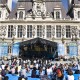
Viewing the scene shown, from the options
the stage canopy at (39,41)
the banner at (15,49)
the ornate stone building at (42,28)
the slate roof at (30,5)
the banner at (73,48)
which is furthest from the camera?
the slate roof at (30,5)

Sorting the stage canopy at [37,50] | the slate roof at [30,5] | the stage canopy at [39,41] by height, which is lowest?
the stage canopy at [37,50]

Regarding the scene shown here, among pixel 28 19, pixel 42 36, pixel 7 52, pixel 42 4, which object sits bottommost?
pixel 7 52

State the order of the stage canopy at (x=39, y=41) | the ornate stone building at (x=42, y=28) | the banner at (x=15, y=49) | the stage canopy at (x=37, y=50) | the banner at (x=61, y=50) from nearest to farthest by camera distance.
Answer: the stage canopy at (x=39, y=41) → the banner at (x=15, y=49) → the stage canopy at (x=37, y=50) → the banner at (x=61, y=50) → the ornate stone building at (x=42, y=28)

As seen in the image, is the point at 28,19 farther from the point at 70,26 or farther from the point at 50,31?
the point at 70,26

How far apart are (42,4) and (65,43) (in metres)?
9.43

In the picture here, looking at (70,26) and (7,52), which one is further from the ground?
(70,26)

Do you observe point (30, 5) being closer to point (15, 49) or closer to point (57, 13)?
point (57, 13)

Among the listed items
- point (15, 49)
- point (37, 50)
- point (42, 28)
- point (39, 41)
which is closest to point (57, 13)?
point (42, 28)

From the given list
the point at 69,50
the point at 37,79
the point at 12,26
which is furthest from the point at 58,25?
the point at 37,79

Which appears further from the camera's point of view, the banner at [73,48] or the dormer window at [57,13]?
the dormer window at [57,13]

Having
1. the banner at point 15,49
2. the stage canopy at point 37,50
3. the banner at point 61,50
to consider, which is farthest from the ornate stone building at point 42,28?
the stage canopy at point 37,50

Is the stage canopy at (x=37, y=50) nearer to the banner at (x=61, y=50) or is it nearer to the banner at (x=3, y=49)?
the banner at (x=61, y=50)

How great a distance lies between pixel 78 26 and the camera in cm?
4650

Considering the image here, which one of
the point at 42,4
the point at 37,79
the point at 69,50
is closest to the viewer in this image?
the point at 37,79
